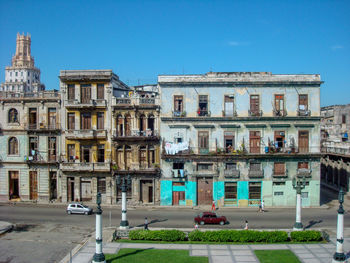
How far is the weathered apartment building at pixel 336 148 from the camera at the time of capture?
160 ft

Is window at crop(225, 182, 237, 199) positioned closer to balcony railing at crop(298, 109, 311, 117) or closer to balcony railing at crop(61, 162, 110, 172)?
balcony railing at crop(298, 109, 311, 117)

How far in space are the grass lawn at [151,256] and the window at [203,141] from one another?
57.0 feet

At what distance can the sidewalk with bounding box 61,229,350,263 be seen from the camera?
79.8 ft

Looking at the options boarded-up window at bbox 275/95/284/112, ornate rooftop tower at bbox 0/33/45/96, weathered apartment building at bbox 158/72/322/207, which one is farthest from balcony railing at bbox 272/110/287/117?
ornate rooftop tower at bbox 0/33/45/96

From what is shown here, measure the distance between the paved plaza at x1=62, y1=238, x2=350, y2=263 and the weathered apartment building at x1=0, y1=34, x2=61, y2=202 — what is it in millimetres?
19105

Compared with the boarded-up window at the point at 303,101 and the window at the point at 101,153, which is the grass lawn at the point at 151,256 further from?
the boarded-up window at the point at 303,101

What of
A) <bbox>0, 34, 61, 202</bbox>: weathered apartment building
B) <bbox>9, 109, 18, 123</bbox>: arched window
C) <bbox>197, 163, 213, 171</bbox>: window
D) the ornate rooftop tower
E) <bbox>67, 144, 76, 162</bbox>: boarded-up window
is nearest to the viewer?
<bbox>197, 163, 213, 171</bbox>: window

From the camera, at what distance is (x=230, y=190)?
41.7 m

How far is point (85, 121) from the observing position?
43.3m

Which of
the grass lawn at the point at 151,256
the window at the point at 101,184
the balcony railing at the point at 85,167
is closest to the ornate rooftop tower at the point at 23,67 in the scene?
the balcony railing at the point at 85,167

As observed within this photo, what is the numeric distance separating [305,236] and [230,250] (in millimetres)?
6571

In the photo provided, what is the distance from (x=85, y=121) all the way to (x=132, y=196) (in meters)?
11.1

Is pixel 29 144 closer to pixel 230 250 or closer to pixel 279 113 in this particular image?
pixel 230 250

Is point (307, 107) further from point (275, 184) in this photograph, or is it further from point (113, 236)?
point (113, 236)
